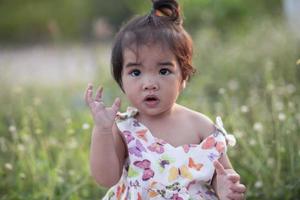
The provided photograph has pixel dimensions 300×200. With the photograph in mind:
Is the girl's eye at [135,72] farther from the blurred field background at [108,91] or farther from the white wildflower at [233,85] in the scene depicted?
the white wildflower at [233,85]

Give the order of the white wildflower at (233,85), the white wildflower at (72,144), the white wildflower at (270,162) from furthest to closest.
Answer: the white wildflower at (233,85), the white wildflower at (72,144), the white wildflower at (270,162)

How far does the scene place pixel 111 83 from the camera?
5.61 meters

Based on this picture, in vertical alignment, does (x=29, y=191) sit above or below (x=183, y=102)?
below

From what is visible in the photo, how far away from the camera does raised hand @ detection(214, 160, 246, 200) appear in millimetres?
2445

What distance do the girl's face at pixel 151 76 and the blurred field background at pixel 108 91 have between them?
0.91 m

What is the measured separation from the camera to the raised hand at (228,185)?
245 cm

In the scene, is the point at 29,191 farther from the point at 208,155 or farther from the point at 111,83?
the point at 111,83

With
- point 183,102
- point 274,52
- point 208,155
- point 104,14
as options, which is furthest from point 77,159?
point 104,14

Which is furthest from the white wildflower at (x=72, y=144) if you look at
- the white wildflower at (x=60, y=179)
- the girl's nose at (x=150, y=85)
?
the girl's nose at (x=150, y=85)

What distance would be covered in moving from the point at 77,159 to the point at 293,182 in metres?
1.25

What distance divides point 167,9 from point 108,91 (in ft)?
9.44

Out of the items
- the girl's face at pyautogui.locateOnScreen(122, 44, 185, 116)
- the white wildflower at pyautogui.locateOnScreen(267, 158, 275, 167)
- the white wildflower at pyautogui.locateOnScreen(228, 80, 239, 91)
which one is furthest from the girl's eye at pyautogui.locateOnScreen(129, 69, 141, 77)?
the white wildflower at pyautogui.locateOnScreen(228, 80, 239, 91)

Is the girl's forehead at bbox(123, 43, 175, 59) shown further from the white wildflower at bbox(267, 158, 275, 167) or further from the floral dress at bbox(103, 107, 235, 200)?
the white wildflower at bbox(267, 158, 275, 167)

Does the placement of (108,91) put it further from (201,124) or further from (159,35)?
(159,35)
